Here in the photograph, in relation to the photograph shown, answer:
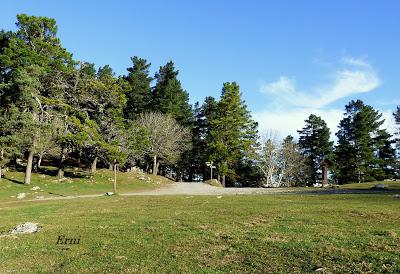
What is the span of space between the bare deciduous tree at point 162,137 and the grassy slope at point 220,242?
54539 millimetres

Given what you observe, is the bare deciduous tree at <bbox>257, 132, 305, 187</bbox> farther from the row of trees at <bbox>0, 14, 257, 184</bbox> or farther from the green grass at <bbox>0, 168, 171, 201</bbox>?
the green grass at <bbox>0, 168, 171, 201</bbox>

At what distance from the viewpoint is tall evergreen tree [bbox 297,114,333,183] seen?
91.4 meters

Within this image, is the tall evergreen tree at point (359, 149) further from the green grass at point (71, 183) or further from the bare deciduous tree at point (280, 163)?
the green grass at point (71, 183)

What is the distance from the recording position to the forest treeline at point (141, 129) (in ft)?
171

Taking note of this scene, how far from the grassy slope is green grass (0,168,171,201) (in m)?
26.1

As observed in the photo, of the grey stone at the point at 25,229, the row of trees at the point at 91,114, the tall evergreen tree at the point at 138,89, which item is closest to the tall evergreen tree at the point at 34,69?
the row of trees at the point at 91,114

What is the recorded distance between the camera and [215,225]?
60.1 ft

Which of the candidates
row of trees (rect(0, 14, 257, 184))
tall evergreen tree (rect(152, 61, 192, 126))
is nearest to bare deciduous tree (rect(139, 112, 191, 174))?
row of trees (rect(0, 14, 257, 184))

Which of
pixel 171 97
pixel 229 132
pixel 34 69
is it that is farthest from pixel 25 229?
pixel 171 97

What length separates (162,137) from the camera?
78250 mm

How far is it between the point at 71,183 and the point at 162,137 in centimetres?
2574

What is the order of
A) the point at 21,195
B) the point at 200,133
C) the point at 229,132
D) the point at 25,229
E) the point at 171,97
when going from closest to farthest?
the point at 25,229
the point at 21,195
the point at 229,132
the point at 171,97
the point at 200,133

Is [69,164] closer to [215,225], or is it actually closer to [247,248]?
[215,225]

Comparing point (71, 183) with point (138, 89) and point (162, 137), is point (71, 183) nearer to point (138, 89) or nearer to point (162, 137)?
point (162, 137)
